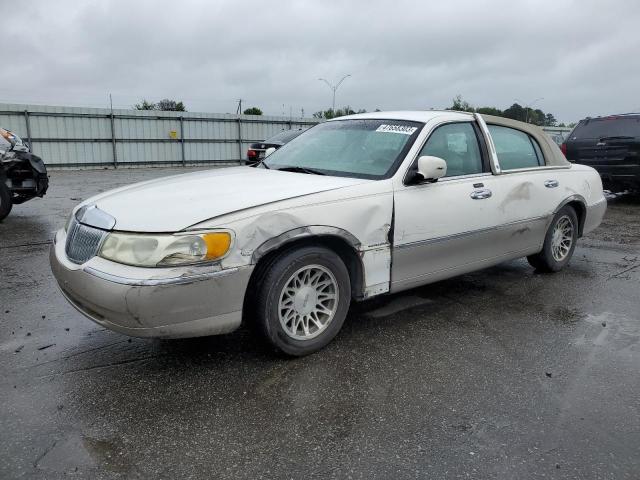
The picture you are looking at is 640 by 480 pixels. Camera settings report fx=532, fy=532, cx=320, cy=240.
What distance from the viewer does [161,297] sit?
282cm

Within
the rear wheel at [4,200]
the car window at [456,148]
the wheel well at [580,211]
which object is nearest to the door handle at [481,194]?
the car window at [456,148]

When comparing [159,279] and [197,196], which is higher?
[197,196]

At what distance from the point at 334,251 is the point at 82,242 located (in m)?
1.58

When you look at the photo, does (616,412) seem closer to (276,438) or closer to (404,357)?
(404,357)

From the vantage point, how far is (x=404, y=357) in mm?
3516

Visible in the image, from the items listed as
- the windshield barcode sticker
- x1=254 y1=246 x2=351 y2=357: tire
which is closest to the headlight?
x1=254 y1=246 x2=351 y2=357: tire

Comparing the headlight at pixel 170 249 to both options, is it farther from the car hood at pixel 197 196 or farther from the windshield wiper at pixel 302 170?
the windshield wiper at pixel 302 170

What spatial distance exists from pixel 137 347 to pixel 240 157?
69.6ft

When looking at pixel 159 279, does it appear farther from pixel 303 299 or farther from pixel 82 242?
pixel 303 299

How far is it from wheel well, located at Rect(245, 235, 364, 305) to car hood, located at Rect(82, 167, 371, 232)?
11.6 inches

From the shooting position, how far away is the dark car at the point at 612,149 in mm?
9875

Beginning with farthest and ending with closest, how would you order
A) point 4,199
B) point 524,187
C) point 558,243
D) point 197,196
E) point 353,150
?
point 4,199 → point 558,243 → point 524,187 → point 353,150 → point 197,196

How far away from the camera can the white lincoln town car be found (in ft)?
9.55

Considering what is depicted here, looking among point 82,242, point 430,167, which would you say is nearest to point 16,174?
point 82,242
